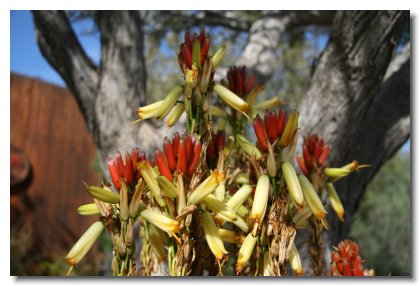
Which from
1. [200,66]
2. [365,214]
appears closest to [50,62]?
[200,66]

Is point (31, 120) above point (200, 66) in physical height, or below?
above

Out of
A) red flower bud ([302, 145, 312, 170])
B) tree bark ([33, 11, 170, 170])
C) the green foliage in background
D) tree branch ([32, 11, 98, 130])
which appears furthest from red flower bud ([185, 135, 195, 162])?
the green foliage in background

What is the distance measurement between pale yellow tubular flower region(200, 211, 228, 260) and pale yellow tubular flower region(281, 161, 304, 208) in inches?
5.8

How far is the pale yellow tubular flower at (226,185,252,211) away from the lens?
37.2 inches

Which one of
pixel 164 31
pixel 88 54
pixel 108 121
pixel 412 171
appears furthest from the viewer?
pixel 164 31

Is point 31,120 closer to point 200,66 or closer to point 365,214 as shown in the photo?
point 200,66

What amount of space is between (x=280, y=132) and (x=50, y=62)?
1.33 meters

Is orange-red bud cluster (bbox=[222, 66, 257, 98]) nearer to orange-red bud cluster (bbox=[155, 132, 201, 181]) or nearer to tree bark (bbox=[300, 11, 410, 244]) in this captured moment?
orange-red bud cluster (bbox=[155, 132, 201, 181])

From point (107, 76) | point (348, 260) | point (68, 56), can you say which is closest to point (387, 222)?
point (107, 76)

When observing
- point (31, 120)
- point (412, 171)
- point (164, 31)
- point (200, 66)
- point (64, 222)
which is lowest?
point (64, 222)

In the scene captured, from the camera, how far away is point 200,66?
0.98m

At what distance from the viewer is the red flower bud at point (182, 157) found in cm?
87

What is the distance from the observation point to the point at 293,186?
35.6 inches

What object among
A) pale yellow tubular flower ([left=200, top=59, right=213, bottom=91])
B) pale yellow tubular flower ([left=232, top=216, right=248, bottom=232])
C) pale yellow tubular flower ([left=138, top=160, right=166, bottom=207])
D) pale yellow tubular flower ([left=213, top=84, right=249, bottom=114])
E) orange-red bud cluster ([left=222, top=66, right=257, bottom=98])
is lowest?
pale yellow tubular flower ([left=232, top=216, right=248, bottom=232])
